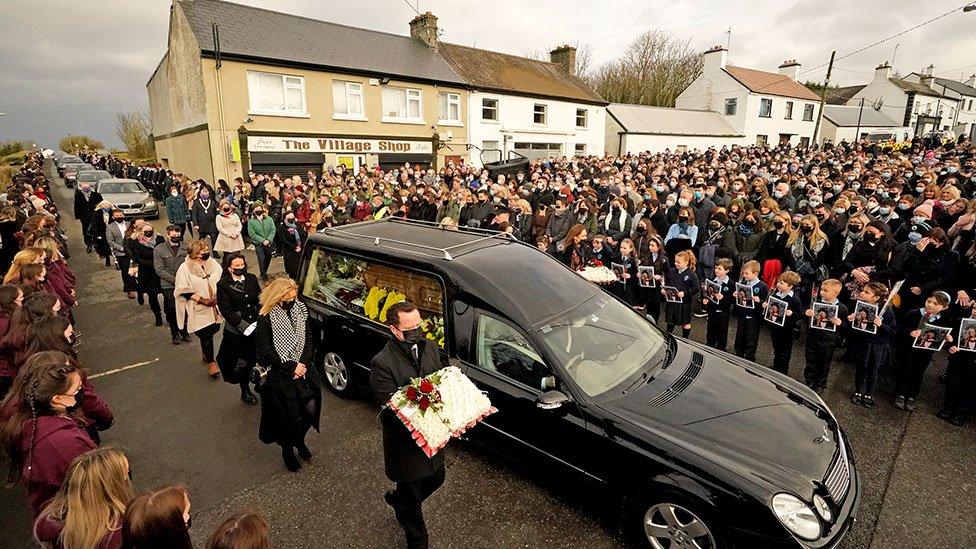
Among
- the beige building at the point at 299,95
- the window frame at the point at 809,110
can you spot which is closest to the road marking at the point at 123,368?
the beige building at the point at 299,95

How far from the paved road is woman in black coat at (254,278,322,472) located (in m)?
0.48

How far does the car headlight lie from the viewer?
287 cm

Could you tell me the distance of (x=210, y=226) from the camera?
40.3 feet

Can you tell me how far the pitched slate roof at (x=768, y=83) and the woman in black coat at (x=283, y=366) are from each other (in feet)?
143

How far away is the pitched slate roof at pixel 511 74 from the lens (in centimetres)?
2739

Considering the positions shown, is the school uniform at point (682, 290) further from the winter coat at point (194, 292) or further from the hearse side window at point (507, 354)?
the winter coat at point (194, 292)

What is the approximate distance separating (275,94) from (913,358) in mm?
22022

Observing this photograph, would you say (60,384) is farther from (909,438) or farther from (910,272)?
(910,272)

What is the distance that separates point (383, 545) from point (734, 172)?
643 inches

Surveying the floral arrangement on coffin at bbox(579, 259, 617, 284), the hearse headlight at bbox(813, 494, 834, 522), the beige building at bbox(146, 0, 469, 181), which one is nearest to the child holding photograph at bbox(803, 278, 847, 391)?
the floral arrangement on coffin at bbox(579, 259, 617, 284)

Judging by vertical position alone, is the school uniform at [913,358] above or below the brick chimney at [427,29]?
below

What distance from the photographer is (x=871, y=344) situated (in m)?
5.31

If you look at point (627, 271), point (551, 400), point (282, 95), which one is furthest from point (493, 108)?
point (551, 400)

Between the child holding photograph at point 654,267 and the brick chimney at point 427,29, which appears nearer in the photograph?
the child holding photograph at point 654,267
